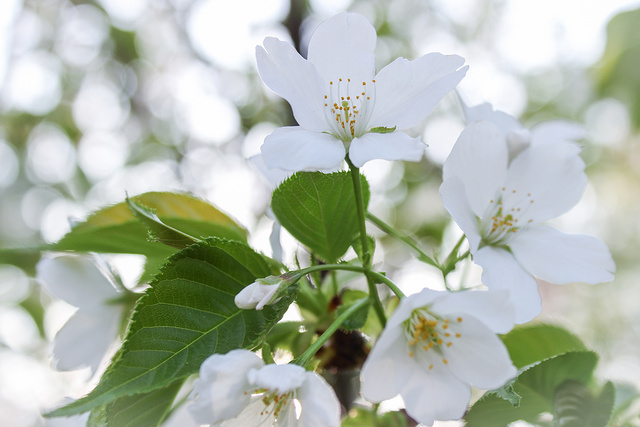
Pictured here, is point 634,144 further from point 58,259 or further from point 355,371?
point 58,259

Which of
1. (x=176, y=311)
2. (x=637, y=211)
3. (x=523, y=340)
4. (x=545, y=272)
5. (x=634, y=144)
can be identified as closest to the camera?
(x=176, y=311)

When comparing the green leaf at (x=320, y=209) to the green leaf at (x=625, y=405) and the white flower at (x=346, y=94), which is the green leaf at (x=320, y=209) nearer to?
the white flower at (x=346, y=94)

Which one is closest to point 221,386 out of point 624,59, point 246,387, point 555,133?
point 246,387

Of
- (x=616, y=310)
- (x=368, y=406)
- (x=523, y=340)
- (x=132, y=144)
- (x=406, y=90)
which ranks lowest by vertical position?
(x=616, y=310)

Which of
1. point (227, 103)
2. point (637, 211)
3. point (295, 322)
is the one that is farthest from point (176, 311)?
point (637, 211)

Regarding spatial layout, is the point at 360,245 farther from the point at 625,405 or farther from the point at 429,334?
the point at 625,405

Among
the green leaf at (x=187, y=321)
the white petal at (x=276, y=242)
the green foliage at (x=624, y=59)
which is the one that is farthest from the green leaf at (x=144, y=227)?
the green foliage at (x=624, y=59)
